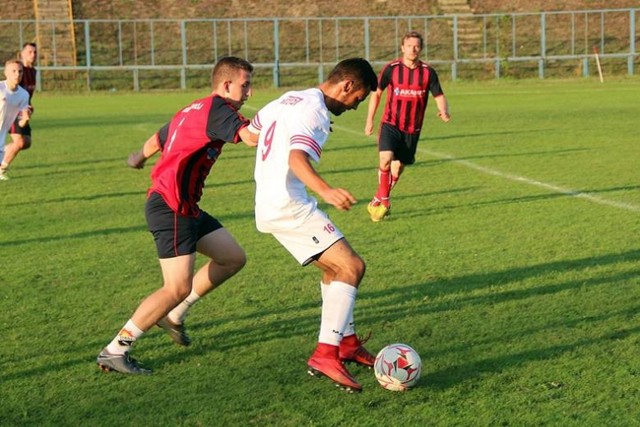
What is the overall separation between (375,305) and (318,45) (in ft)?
121

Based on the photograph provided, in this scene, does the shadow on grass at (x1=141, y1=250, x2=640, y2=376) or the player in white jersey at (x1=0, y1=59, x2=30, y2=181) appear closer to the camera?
the shadow on grass at (x1=141, y1=250, x2=640, y2=376)

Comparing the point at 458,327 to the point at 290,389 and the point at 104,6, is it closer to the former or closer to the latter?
the point at 290,389

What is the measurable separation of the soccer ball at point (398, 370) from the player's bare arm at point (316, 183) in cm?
87

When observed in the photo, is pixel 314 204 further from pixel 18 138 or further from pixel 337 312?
pixel 18 138

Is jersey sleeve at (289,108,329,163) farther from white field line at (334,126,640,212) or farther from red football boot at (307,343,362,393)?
white field line at (334,126,640,212)

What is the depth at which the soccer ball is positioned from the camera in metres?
5.48

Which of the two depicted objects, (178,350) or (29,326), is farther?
(29,326)

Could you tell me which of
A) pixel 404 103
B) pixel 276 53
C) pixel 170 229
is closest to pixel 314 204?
pixel 170 229

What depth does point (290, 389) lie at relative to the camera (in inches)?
221

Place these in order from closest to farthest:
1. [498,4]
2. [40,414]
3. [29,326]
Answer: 1. [40,414]
2. [29,326]
3. [498,4]

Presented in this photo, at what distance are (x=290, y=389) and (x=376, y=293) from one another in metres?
2.26

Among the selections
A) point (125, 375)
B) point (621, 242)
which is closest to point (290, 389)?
point (125, 375)

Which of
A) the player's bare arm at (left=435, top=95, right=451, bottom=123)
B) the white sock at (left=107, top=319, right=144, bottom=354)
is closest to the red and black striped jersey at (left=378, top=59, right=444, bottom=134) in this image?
the player's bare arm at (left=435, top=95, right=451, bottom=123)

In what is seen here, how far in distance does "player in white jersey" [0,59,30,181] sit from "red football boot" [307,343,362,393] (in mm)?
9121
